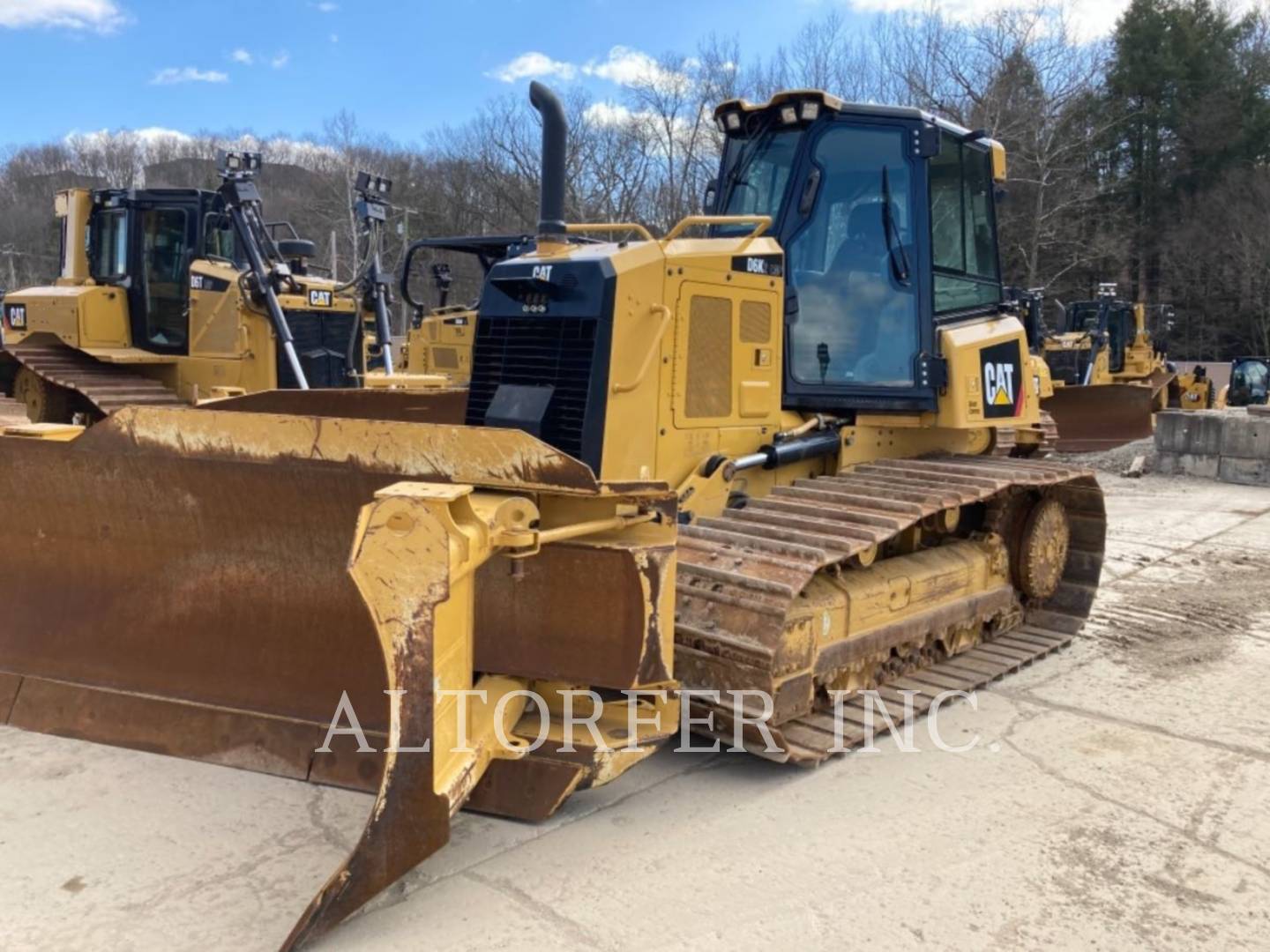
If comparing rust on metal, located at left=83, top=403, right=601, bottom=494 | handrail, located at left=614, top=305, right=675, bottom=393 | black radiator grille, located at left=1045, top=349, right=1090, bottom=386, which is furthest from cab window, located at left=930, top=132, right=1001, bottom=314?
black radiator grille, located at left=1045, top=349, right=1090, bottom=386

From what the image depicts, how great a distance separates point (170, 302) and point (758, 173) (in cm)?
787

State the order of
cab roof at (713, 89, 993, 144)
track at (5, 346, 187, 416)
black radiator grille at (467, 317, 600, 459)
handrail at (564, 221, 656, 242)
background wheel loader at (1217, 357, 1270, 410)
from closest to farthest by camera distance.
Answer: black radiator grille at (467, 317, 600, 459) → handrail at (564, 221, 656, 242) → cab roof at (713, 89, 993, 144) → track at (5, 346, 187, 416) → background wheel loader at (1217, 357, 1270, 410)

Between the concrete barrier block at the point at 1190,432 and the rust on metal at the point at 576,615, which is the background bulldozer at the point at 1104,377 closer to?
the concrete barrier block at the point at 1190,432

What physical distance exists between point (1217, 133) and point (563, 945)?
42125mm

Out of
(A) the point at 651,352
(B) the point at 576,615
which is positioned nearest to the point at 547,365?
(A) the point at 651,352

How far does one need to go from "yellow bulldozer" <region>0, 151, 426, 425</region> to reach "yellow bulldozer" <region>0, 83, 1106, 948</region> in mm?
5663

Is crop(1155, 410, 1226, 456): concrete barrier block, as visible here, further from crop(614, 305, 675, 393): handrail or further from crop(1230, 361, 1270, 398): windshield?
crop(1230, 361, 1270, 398): windshield

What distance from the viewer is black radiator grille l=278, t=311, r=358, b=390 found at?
10.7 m

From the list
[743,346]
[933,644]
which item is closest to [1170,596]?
[933,644]

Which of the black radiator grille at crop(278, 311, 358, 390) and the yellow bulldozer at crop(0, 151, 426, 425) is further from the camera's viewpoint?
the black radiator grille at crop(278, 311, 358, 390)

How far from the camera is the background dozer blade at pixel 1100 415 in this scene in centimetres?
1575

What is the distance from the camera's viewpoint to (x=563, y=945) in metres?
2.74

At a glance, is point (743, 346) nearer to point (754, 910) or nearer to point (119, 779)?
point (754, 910)

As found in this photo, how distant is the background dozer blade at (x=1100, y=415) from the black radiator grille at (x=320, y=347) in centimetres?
1026
